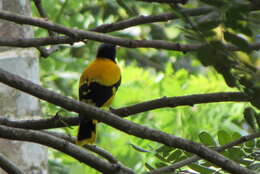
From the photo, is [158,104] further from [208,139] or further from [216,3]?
[216,3]

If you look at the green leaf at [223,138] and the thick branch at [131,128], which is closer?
the thick branch at [131,128]

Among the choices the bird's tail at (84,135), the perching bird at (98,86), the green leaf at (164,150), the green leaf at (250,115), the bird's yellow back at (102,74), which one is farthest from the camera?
the bird's yellow back at (102,74)

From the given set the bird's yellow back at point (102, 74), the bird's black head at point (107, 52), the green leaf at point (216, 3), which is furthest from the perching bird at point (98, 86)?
the green leaf at point (216, 3)

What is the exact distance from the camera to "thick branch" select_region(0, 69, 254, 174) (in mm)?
1824

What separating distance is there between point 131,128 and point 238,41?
1.98 feet

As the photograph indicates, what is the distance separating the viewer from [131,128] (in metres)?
2.02

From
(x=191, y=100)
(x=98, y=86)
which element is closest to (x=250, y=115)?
(x=191, y=100)

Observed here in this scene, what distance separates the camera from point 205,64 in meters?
1.58

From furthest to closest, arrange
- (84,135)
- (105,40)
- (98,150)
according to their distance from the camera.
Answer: (84,135) < (98,150) < (105,40)

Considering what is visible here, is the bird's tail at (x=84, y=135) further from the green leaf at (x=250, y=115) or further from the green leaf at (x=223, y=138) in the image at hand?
the green leaf at (x=250, y=115)

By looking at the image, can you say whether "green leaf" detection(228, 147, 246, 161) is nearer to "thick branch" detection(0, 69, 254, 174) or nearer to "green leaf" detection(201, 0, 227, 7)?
"thick branch" detection(0, 69, 254, 174)

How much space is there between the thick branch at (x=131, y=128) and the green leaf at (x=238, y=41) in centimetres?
40

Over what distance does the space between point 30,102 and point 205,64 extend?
2.00 meters

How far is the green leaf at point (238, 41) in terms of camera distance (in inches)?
60.7
